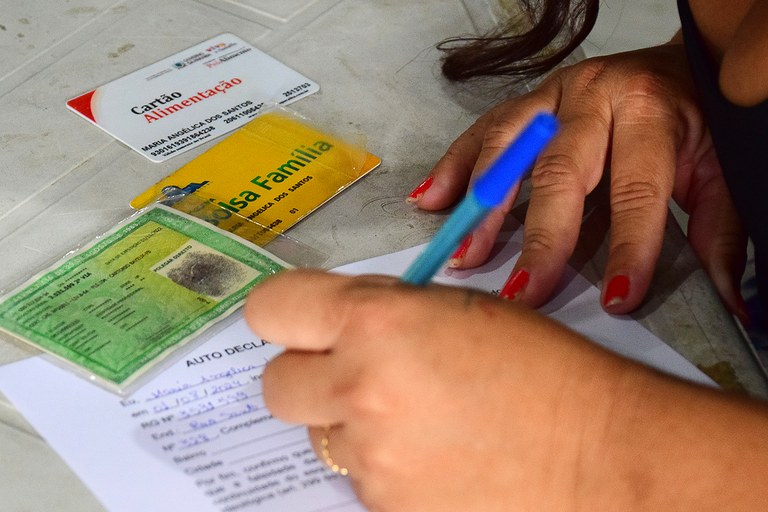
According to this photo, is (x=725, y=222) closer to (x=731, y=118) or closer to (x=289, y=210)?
(x=731, y=118)

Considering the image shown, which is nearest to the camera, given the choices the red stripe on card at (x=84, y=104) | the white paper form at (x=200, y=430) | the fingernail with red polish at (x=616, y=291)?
the white paper form at (x=200, y=430)

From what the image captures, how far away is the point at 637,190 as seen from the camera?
0.69 meters

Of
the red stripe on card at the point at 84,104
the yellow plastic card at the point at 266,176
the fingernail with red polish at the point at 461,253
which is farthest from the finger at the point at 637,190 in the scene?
the red stripe on card at the point at 84,104

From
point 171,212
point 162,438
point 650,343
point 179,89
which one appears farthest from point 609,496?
point 179,89

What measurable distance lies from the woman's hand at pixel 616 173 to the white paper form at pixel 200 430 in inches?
1.7

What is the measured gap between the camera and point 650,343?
629mm

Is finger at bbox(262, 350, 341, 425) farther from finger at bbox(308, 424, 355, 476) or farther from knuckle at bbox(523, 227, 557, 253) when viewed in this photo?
knuckle at bbox(523, 227, 557, 253)

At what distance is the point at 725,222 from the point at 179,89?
1.78ft

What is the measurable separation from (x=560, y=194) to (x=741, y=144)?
0.14 metres

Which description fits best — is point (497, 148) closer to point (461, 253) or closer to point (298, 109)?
point (461, 253)

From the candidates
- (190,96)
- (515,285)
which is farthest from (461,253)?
(190,96)

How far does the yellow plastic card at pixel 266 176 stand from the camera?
0.74 m

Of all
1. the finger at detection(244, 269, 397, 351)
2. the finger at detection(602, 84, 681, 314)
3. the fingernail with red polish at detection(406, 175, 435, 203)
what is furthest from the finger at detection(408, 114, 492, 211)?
the finger at detection(244, 269, 397, 351)

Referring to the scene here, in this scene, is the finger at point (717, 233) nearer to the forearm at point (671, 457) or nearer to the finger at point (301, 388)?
the forearm at point (671, 457)
